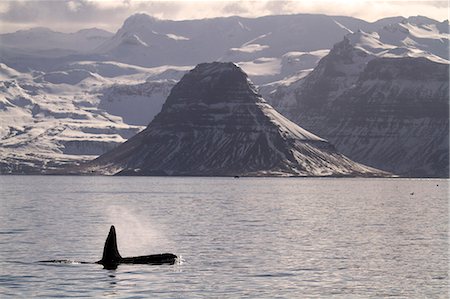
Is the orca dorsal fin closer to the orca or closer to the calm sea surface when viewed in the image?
the orca

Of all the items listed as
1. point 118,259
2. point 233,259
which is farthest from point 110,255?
point 233,259

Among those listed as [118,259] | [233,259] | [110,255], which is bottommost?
[233,259]

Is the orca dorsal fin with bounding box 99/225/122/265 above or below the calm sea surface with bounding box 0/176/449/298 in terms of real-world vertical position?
above

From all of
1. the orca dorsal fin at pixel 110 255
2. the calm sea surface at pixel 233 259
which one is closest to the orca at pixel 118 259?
the orca dorsal fin at pixel 110 255

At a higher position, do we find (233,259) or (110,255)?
(110,255)

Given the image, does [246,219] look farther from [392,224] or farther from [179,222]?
[392,224]

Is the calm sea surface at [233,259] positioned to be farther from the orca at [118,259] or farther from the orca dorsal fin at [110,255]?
the orca dorsal fin at [110,255]

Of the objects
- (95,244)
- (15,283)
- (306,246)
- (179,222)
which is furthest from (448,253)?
(179,222)

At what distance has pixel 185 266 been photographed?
10669cm

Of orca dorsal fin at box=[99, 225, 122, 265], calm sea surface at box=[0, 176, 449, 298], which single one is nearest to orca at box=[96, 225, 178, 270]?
orca dorsal fin at box=[99, 225, 122, 265]

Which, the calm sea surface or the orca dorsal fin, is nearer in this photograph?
the calm sea surface

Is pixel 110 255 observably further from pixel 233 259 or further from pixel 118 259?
pixel 233 259

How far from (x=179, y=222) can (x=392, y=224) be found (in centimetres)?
3747

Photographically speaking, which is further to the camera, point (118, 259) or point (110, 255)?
point (118, 259)
